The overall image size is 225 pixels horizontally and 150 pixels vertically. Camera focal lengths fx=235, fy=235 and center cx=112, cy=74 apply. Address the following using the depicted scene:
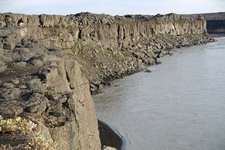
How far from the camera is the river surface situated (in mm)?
11508

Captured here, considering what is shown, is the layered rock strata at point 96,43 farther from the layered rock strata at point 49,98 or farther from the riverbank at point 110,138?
the riverbank at point 110,138

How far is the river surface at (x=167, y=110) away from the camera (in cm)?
1151

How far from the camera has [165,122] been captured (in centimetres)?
1352

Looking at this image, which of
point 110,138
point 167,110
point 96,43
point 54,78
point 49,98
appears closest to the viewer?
point 49,98

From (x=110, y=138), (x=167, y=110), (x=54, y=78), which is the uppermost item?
(x=54, y=78)

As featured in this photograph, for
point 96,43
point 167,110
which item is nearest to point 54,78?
point 167,110

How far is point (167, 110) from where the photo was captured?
50.1 feet

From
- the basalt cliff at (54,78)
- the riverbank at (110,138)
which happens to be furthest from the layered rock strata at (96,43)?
the riverbank at (110,138)

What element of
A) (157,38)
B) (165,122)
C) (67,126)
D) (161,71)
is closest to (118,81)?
(161,71)

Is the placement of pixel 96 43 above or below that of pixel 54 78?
above

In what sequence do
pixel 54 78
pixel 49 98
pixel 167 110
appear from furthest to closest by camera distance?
1. pixel 167 110
2. pixel 54 78
3. pixel 49 98

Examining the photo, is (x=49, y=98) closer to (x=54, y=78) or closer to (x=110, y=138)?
(x=54, y=78)

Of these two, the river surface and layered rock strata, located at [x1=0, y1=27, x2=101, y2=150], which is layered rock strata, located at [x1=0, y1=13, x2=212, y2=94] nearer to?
the river surface

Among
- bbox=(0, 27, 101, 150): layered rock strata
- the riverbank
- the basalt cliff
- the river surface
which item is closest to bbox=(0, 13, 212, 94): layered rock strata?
the basalt cliff
